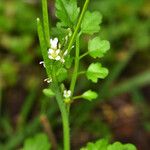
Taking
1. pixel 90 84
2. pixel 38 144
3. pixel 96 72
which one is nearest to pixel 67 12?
pixel 96 72

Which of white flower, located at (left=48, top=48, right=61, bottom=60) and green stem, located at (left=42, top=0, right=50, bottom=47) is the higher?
green stem, located at (left=42, top=0, right=50, bottom=47)

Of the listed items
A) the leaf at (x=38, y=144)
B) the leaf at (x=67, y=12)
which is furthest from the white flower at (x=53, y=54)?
the leaf at (x=38, y=144)

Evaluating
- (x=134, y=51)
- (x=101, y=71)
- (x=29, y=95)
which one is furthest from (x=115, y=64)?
(x=101, y=71)

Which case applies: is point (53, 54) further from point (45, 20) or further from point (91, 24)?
point (91, 24)

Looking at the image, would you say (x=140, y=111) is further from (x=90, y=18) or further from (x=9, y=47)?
(x=90, y=18)

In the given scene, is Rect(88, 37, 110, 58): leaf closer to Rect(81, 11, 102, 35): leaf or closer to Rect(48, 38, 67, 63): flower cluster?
Rect(81, 11, 102, 35): leaf


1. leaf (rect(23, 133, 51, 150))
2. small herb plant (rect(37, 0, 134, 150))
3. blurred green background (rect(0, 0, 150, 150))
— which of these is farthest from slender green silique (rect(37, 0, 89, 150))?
blurred green background (rect(0, 0, 150, 150))
